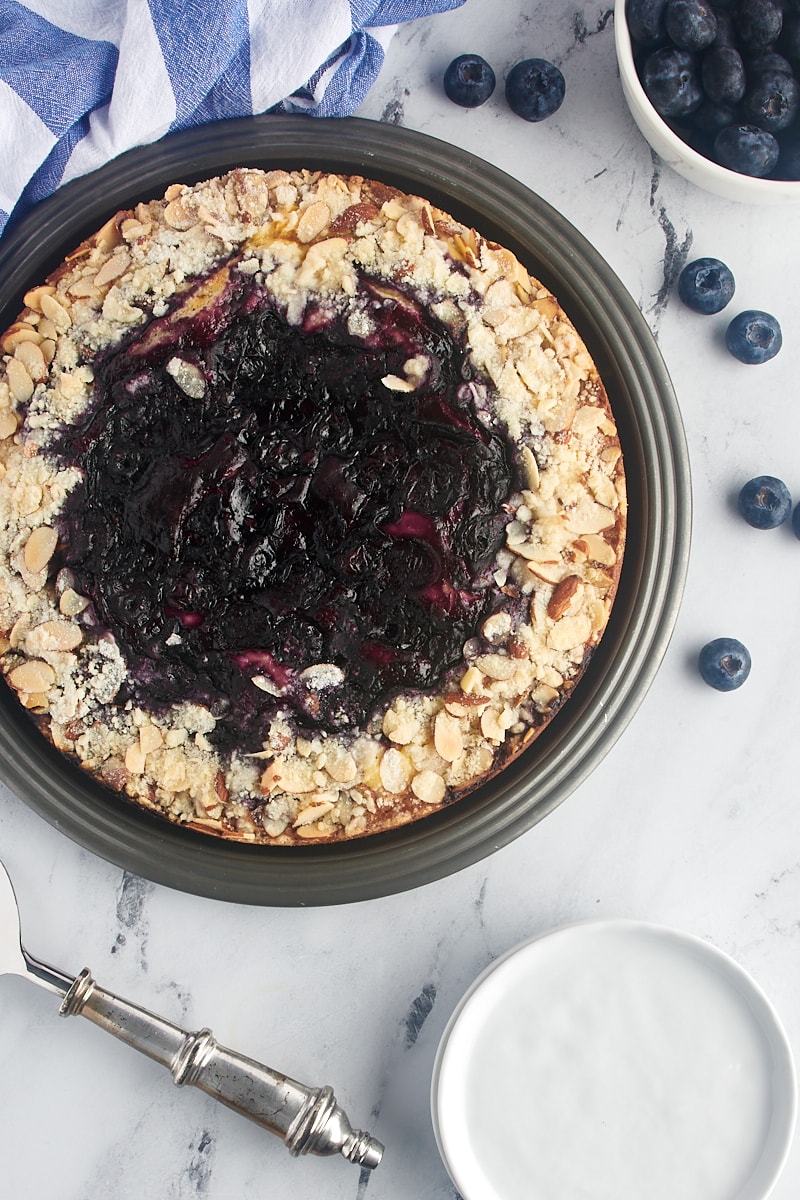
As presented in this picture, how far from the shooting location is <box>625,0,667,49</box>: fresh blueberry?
192 centimetres

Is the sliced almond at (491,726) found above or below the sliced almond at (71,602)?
above

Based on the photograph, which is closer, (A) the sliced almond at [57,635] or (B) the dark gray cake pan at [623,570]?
(A) the sliced almond at [57,635]

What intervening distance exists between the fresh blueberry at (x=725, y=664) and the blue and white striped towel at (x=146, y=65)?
1.50 m

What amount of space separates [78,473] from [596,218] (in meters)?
1.33

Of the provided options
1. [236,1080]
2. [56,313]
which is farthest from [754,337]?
[236,1080]

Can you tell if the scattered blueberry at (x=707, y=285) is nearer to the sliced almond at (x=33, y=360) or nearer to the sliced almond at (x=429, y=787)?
the sliced almond at (x=429, y=787)

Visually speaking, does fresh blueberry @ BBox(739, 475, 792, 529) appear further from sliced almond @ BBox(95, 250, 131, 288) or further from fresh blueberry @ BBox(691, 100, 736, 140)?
sliced almond @ BBox(95, 250, 131, 288)

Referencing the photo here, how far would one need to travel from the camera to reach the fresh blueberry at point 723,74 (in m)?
1.90

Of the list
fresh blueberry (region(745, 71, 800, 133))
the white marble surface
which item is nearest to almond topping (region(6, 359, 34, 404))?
the white marble surface

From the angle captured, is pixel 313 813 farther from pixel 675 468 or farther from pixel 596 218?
pixel 596 218

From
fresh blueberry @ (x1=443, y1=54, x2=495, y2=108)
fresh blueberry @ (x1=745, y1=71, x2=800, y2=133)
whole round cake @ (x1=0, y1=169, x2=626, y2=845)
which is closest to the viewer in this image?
whole round cake @ (x1=0, y1=169, x2=626, y2=845)

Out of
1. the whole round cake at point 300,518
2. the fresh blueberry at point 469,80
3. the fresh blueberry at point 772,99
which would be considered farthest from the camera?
the fresh blueberry at point 469,80

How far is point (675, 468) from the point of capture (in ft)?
6.68

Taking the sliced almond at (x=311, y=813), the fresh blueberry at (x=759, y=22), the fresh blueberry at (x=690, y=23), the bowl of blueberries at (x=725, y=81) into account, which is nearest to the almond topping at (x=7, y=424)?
the sliced almond at (x=311, y=813)
